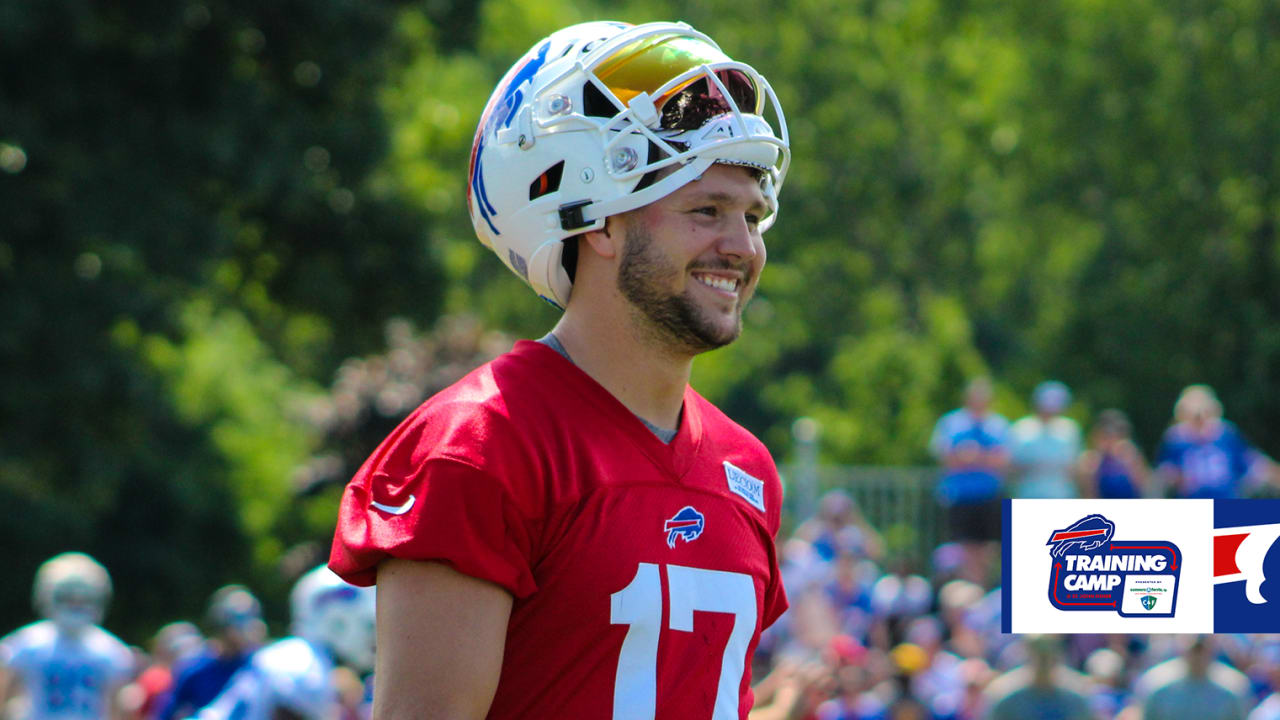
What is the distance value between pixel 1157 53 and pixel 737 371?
9.33m

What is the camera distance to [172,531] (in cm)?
1952

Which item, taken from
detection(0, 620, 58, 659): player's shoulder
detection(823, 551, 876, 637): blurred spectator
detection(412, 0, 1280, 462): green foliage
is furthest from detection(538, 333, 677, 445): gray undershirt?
detection(412, 0, 1280, 462): green foliage

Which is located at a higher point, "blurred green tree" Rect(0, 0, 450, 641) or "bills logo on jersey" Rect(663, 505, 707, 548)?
"blurred green tree" Rect(0, 0, 450, 641)

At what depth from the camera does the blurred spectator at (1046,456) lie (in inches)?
445

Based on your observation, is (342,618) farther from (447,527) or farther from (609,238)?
(447,527)

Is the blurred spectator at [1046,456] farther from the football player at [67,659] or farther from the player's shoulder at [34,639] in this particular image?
the player's shoulder at [34,639]

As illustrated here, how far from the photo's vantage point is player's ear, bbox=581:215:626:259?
2758 millimetres

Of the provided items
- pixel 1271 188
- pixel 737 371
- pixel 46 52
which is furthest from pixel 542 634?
pixel 737 371

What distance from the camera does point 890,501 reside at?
44.6 ft

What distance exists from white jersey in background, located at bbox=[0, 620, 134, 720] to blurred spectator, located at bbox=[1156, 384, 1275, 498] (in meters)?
7.09

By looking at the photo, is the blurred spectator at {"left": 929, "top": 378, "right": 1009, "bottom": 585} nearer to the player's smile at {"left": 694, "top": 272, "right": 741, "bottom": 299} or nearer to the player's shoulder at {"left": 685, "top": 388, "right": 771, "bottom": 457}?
the player's shoulder at {"left": 685, "top": 388, "right": 771, "bottom": 457}

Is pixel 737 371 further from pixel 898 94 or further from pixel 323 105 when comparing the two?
pixel 323 105

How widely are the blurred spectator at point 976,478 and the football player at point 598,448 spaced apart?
911 centimetres

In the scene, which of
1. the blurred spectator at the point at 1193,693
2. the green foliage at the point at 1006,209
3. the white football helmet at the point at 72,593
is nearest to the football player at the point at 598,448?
the blurred spectator at the point at 1193,693
